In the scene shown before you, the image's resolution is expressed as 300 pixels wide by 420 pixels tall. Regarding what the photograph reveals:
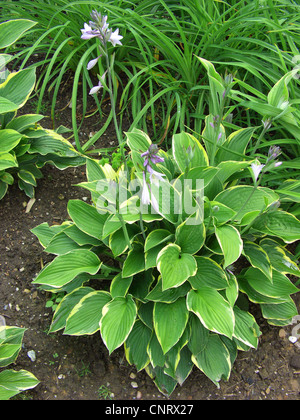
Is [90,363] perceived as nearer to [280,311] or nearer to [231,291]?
[231,291]

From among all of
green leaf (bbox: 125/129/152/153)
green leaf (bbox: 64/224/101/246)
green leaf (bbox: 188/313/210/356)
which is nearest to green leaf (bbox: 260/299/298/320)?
green leaf (bbox: 188/313/210/356)

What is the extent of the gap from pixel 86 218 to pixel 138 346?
2.22 ft

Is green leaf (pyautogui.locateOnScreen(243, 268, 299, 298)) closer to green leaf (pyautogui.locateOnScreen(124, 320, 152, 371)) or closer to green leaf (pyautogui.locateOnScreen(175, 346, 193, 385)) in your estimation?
green leaf (pyautogui.locateOnScreen(175, 346, 193, 385))

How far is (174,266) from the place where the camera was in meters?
1.84

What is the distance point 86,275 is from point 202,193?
0.72 meters

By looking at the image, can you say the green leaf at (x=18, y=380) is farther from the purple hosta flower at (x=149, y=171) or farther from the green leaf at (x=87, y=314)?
the purple hosta flower at (x=149, y=171)

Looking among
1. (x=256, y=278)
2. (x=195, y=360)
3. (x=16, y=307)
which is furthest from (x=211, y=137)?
(x=16, y=307)

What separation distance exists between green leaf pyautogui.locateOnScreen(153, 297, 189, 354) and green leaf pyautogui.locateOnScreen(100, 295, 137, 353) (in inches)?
4.4

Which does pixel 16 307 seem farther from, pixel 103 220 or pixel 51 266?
pixel 103 220

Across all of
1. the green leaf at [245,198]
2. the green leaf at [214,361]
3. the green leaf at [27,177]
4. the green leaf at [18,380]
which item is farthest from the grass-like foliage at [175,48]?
the green leaf at [18,380]

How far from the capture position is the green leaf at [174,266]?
1.77 m

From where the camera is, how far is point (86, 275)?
85.4 inches

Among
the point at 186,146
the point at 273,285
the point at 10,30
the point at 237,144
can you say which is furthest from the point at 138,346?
the point at 10,30

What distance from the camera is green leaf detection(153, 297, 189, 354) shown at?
5.97 ft
